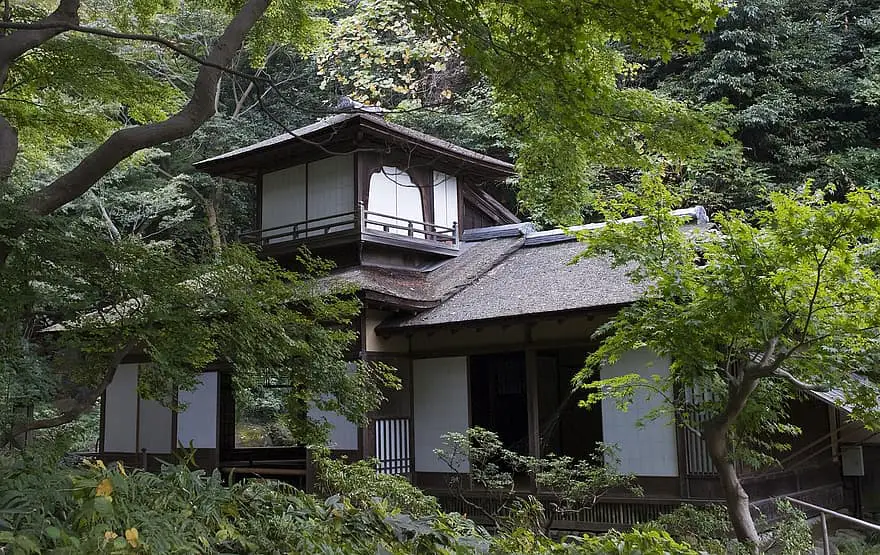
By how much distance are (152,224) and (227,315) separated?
1938 centimetres

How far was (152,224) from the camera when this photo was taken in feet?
75.4

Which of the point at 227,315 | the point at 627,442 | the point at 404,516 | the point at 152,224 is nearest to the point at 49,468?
the point at 227,315

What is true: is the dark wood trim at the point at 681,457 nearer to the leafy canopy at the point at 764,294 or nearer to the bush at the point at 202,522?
the leafy canopy at the point at 764,294

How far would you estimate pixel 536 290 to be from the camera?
11.0m

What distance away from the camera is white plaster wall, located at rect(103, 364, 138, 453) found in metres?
14.5

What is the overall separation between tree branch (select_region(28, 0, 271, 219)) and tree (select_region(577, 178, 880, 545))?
300cm

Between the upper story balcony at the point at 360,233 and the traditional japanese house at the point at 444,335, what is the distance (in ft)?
0.10

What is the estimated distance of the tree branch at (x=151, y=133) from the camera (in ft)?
16.6

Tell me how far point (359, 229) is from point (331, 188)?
4.03 feet

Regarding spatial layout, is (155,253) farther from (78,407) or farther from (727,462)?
(727,462)

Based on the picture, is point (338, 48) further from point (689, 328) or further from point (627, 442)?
point (689, 328)

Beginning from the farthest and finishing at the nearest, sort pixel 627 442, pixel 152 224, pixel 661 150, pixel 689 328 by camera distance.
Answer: pixel 152 224 < pixel 627 442 < pixel 689 328 < pixel 661 150

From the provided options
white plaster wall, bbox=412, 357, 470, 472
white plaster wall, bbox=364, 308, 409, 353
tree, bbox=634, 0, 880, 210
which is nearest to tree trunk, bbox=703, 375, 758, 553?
white plaster wall, bbox=412, 357, 470, 472

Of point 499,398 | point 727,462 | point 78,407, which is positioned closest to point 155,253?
point 78,407
